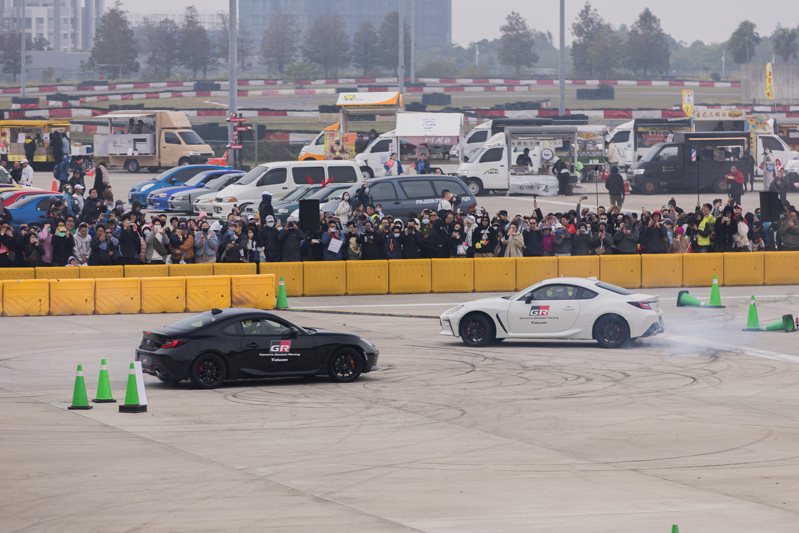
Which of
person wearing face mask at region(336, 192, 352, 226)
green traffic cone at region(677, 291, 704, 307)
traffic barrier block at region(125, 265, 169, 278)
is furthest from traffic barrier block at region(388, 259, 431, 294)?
green traffic cone at region(677, 291, 704, 307)

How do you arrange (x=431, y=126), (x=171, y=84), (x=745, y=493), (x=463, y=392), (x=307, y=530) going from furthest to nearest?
(x=171, y=84), (x=431, y=126), (x=463, y=392), (x=745, y=493), (x=307, y=530)

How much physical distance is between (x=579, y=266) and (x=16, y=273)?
11.8m

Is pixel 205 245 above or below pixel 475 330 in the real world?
above

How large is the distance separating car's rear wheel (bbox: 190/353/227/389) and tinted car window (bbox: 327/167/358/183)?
20.2 meters

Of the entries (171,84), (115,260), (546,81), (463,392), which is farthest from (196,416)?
(546,81)

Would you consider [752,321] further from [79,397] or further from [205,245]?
[79,397]

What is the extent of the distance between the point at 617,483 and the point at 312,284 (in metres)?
16.5

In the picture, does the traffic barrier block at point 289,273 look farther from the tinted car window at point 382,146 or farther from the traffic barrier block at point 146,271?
the tinted car window at point 382,146

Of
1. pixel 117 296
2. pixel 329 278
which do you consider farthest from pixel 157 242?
pixel 329 278

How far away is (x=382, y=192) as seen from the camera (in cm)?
3475

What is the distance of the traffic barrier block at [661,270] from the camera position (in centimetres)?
2994

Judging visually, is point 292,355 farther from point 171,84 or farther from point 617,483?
point 171,84

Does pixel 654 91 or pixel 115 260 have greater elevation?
pixel 654 91

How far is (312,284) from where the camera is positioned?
28609 millimetres
